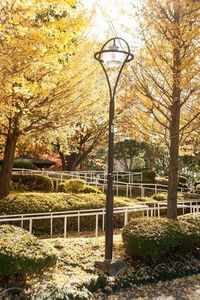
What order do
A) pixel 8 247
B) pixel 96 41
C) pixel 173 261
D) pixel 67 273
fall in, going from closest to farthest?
pixel 8 247
pixel 67 273
pixel 173 261
pixel 96 41

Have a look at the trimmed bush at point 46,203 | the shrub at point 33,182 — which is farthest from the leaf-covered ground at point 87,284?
the shrub at point 33,182

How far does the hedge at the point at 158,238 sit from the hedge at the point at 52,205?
375 cm

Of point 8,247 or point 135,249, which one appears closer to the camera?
point 8,247

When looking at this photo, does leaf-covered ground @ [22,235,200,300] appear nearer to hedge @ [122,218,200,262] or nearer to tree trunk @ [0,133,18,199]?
hedge @ [122,218,200,262]

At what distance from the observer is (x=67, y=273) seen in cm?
650

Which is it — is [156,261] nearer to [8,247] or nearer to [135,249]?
[135,249]

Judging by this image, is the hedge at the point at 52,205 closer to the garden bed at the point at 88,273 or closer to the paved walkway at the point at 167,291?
the garden bed at the point at 88,273

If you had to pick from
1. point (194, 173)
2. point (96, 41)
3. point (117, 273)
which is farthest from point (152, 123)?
point (194, 173)

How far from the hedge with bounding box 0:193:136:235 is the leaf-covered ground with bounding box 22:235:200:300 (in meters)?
3.45

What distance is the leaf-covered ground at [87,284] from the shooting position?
5.79 metres

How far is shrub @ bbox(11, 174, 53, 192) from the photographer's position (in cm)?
1608

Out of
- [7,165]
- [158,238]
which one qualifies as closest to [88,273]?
[158,238]

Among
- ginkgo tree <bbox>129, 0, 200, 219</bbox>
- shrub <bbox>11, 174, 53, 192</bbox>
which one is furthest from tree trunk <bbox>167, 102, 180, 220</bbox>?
shrub <bbox>11, 174, 53, 192</bbox>

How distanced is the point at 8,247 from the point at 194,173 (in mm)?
30694
